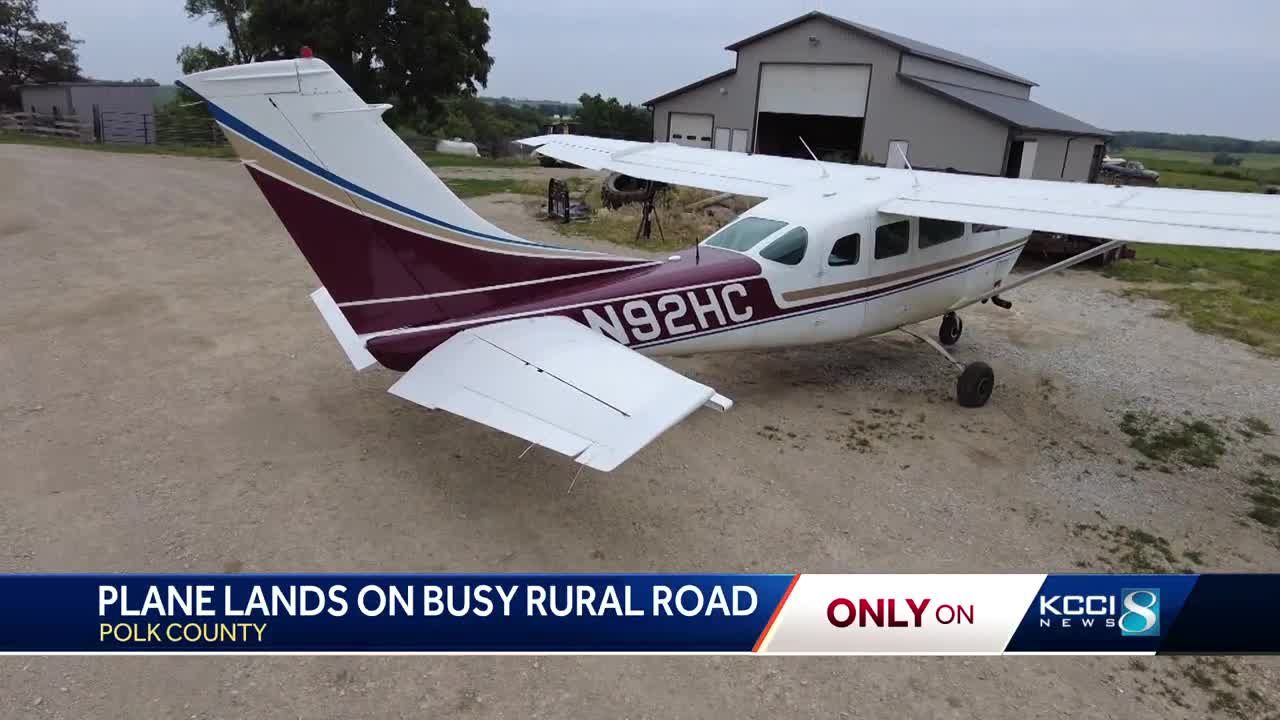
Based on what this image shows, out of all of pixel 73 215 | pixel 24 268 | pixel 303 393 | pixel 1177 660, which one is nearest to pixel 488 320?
pixel 303 393

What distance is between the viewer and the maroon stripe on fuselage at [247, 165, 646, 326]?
5.65 m

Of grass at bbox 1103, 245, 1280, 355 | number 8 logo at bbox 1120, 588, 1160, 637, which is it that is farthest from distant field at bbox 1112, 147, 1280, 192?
number 8 logo at bbox 1120, 588, 1160, 637

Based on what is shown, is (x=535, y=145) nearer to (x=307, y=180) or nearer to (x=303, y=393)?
(x=303, y=393)

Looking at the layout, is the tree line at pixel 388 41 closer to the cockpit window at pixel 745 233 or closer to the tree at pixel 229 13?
the tree at pixel 229 13

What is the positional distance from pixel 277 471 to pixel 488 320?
2.35 metres

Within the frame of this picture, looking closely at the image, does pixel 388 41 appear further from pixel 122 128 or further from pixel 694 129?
pixel 694 129

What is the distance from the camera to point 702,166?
11203mm

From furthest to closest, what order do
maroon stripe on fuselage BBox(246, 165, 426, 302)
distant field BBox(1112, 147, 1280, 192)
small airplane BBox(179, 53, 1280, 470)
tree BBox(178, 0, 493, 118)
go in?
distant field BBox(1112, 147, 1280, 192) → tree BBox(178, 0, 493, 118) → maroon stripe on fuselage BBox(246, 165, 426, 302) → small airplane BBox(179, 53, 1280, 470)

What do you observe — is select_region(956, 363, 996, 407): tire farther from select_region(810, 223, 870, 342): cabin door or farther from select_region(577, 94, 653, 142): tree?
select_region(577, 94, 653, 142): tree

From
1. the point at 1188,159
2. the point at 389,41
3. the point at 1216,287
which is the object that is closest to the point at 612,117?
the point at 389,41

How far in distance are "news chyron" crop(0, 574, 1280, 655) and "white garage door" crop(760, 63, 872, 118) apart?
27300mm

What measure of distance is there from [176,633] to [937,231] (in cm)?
868

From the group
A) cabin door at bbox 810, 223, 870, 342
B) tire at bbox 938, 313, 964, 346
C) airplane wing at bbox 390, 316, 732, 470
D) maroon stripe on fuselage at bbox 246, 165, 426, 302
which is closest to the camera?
airplane wing at bbox 390, 316, 732, 470

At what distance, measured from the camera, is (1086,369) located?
1011 cm
